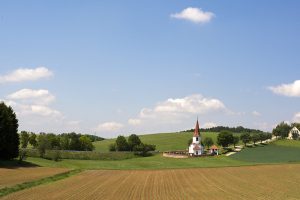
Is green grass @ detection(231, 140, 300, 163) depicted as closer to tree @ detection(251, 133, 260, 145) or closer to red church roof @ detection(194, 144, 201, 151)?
tree @ detection(251, 133, 260, 145)

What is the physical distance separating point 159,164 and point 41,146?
3365 cm

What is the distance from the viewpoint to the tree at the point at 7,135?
263 ft

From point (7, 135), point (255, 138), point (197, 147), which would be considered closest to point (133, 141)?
point (197, 147)

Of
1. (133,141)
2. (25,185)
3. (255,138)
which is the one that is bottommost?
(25,185)

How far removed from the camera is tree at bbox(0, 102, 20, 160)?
80.2 meters

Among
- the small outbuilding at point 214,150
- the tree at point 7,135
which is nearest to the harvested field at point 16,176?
the tree at point 7,135

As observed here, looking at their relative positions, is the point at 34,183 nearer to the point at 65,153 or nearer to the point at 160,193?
the point at 160,193

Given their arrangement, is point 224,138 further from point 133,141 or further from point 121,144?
point 121,144

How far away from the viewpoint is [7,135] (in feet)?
268

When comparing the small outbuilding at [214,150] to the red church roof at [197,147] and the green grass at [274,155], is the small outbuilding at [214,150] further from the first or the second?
the green grass at [274,155]

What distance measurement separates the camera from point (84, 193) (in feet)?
135

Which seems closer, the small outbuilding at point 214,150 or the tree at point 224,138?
the small outbuilding at point 214,150

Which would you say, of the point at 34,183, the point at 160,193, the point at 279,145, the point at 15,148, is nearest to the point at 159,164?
the point at 15,148

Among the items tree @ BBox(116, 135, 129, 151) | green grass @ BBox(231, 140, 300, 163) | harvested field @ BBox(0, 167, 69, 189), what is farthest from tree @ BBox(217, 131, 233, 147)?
harvested field @ BBox(0, 167, 69, 189)
